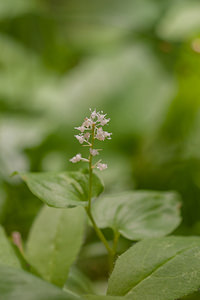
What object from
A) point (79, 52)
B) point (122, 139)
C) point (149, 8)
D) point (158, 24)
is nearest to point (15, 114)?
point (122, 139)

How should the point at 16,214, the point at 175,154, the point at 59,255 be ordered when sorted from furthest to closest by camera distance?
the point at 175,154
the point at 16,214
the point at 59,255

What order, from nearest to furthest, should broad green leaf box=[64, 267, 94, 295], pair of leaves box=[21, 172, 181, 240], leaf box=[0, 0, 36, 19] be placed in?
1. pair of leaves box=[21, 172, 181, 240]
2. broad green leaf box=[64, 267, 94, 295]
3. leaf box=[0, 0, 36, 19]

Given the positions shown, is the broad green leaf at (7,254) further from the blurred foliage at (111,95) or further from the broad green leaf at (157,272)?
the blurred foliage at (111,95)

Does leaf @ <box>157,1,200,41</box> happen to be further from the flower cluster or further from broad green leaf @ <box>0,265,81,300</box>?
broad green leaf @ <box>0,265,81,300</box>

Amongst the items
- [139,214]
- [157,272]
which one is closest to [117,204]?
[139,214]

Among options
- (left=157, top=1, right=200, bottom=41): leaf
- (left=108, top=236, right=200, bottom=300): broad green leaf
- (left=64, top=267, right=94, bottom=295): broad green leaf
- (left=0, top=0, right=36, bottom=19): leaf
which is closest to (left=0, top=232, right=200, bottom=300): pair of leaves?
(left=108, top=236, right=200, bottom=300): broad green leaf

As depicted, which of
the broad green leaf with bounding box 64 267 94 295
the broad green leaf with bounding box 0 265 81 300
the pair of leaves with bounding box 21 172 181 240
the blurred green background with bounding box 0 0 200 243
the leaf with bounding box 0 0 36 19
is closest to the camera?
the broad green leaf with bounding box 0 265 81 300

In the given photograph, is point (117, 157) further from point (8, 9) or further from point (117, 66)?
point (8, 9)

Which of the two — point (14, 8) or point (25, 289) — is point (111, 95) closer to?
point (14, 8)
